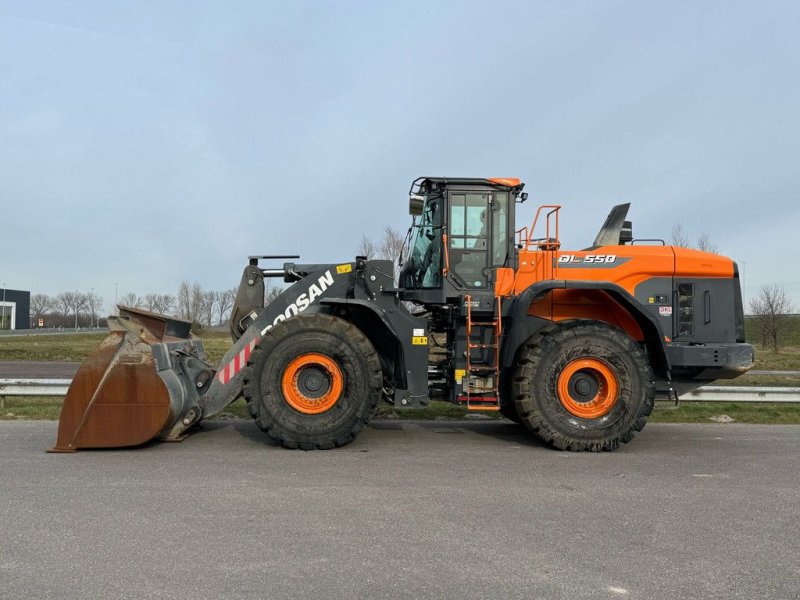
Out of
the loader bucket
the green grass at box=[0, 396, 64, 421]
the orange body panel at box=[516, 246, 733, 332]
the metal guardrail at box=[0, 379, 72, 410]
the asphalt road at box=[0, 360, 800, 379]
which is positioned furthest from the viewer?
the asphalt road at box=[0, 360, 800, 379]

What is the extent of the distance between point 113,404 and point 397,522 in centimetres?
353

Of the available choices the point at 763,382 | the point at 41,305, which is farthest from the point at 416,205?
the point at 41,305

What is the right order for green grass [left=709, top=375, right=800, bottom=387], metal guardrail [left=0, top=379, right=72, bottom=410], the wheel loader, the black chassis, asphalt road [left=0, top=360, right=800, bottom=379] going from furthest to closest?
asphalt road [left=0, top=360, right=800, bottom=379], green grass [left=709, top=375, right=800, bottom=387], metal guardrail [left=0, top=379, right=72, bottom=410], the black chassis, the wheel loader

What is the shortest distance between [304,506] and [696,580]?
2.54 meters

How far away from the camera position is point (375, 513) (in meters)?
4.09

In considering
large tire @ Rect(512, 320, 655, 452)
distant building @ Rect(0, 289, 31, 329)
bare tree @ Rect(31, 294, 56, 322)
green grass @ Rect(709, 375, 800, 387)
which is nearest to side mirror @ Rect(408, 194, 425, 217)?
large tire @ Rect(512, 320, 655, 452)

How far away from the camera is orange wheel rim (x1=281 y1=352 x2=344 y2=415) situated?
20.7 feet

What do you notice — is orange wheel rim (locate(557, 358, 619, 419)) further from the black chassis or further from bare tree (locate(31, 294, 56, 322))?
bare tree (locate(31, 294, 56, 322))

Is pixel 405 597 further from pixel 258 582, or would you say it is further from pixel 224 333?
pixel 224 333

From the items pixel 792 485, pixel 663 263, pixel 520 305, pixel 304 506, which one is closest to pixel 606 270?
pixel 663 263

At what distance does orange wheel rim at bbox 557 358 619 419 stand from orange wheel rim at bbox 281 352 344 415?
2458 millimetres

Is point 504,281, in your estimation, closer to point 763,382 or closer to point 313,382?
point 313,382

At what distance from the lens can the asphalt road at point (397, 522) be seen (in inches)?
119

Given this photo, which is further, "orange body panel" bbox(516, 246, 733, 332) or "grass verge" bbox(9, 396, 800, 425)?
"grass verge" bbox(9, 396, 800, 425)
